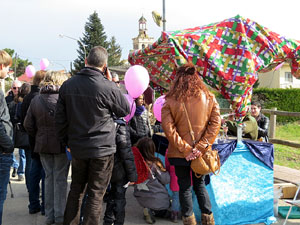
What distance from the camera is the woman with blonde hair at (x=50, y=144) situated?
12.5 ft

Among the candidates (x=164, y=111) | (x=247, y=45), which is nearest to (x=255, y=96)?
(x=247, y=45)

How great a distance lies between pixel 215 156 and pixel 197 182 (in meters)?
0.34

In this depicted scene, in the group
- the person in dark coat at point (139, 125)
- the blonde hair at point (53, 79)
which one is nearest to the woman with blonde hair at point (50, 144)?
the blonde hair at point (53, 79)

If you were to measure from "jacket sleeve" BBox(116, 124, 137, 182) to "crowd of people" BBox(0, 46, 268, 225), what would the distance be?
0.03 feet

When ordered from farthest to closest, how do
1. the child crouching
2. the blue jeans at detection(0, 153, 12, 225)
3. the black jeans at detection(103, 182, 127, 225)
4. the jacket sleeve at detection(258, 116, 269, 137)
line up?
the jacket sleeve at detection(258, 116, 269, 137), the child crouching, the black jeans at detection(103, 182, 127, 225), the blue jeans at detection(0, 153, 12, 225)

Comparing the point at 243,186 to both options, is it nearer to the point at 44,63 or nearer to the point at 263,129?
the point at 263,129

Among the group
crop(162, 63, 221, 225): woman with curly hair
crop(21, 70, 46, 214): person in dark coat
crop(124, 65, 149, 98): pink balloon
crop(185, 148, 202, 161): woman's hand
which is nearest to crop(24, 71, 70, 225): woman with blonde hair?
crop(21, 70, 46, 214): person in dark coat

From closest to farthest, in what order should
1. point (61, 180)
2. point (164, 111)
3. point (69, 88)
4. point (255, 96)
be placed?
point (69, 88) < point (164, 111) < point (61, 180) < point (255, 96)

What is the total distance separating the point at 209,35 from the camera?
446 centimetres

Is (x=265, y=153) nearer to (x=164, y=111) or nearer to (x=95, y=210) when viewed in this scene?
(x=164, y=111)

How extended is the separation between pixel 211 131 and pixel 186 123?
28 cm

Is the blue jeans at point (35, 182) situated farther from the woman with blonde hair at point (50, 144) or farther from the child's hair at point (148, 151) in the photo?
the child's hair at point (148, 151)

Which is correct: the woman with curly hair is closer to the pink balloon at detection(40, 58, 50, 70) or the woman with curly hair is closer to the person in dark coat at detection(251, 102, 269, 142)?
the person in dark coat at detection(251, 102, 269, 142)

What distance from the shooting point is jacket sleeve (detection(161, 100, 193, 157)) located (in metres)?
3.35
